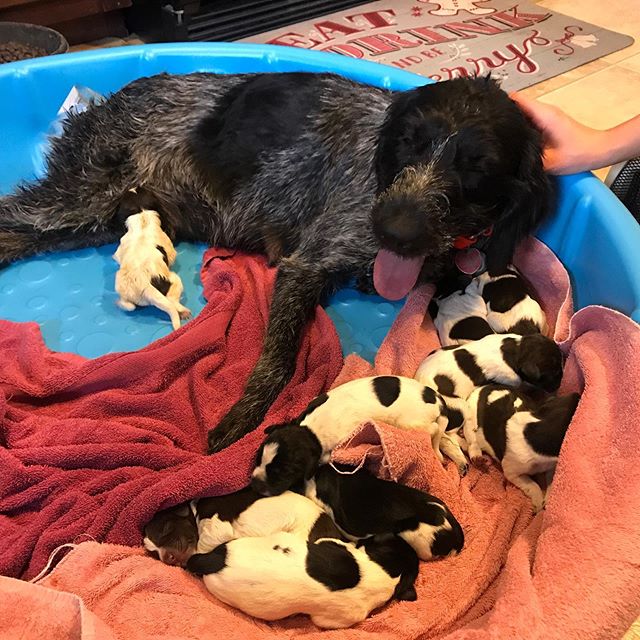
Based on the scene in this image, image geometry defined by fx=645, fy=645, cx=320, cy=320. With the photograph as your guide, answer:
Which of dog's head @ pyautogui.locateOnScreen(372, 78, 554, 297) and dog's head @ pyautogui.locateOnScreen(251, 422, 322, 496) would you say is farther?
dog's head @ pyautogui.locateOnScreen(372, 78, 554, 297)

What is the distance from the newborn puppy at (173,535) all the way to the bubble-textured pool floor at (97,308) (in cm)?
75

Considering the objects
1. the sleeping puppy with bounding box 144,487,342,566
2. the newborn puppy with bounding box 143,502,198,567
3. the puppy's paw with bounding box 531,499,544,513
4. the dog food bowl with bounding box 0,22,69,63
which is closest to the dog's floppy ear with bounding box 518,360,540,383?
the puppy's paw with bounding box 531,499,544,513

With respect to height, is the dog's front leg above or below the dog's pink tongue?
below

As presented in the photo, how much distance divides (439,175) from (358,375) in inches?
25.6

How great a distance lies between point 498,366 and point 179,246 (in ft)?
4.75

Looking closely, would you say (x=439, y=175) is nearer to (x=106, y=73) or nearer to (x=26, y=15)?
(x=106, y=73)

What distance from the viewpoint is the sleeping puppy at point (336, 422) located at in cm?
155

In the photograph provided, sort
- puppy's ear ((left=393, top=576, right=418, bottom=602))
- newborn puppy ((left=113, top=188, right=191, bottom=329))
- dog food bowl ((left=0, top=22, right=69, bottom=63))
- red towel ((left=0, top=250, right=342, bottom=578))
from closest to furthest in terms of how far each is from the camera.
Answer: puppy's ear ((left=393, top=576, right=418, bottom=602)) → red towel ((left=0, top=250, right=342, bottom=578)) → newborn puppy ((left=113, top=188, right=191, bottom=329)) → dog food bowl ((left=0, top=22, right=69, bottom=63))

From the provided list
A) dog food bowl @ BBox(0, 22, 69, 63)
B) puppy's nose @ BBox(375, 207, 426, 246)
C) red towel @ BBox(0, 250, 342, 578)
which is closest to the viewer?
red towel @ BBox(0, 250, 342, 578)

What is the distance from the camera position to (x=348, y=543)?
152 cm

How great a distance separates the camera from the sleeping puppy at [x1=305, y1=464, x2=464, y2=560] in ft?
4.96

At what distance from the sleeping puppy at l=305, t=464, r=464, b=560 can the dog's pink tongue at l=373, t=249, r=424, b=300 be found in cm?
74

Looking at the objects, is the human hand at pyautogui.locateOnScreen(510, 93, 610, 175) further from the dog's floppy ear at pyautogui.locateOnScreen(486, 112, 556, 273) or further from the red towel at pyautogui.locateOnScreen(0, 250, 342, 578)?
the red towel at pyautogui.locateOnScreen(0, 250, 342, 578)

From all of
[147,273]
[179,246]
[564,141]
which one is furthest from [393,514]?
[179,246]
